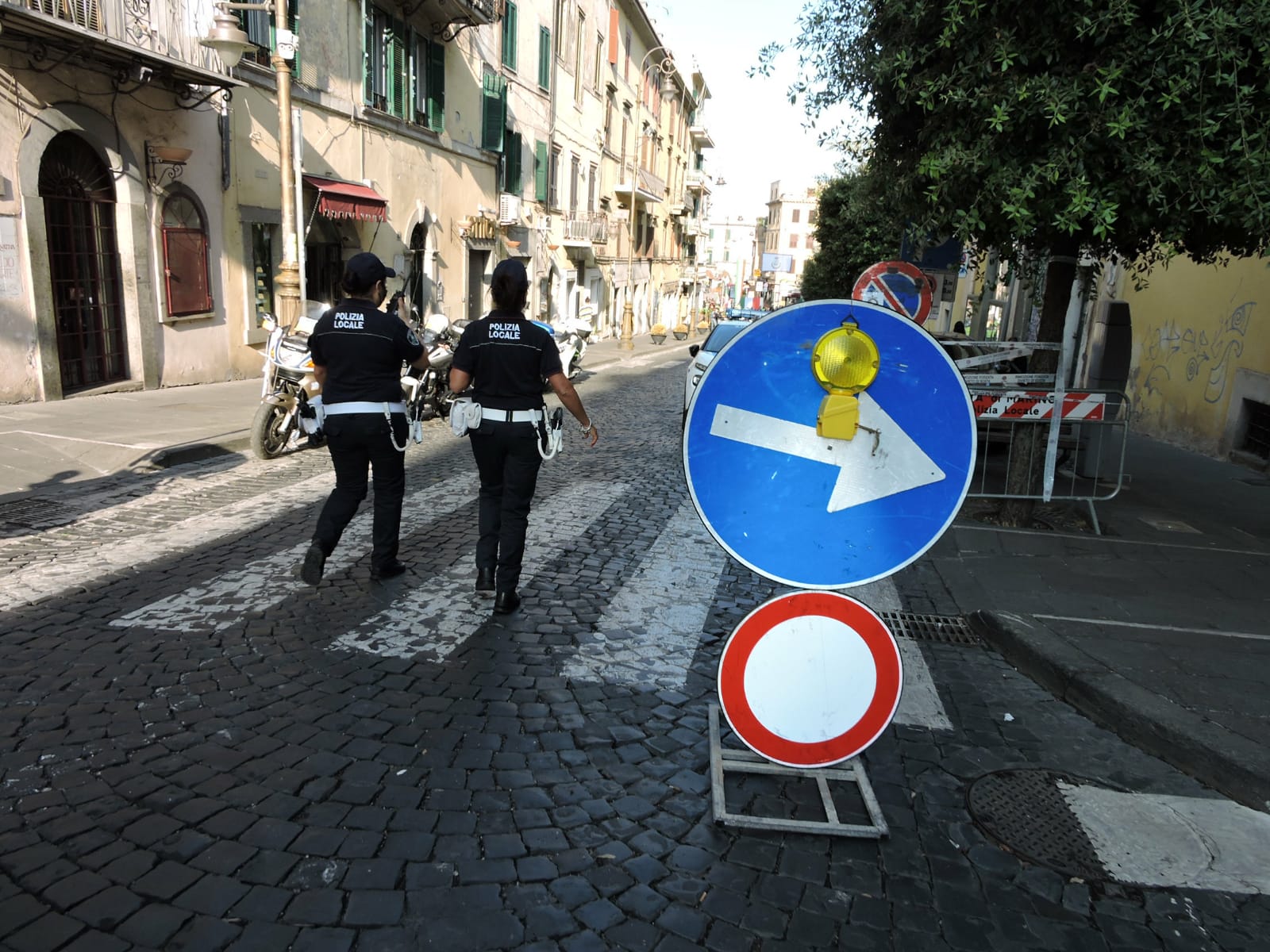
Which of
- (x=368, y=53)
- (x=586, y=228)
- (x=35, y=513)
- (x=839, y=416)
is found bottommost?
(x=35, y=513)

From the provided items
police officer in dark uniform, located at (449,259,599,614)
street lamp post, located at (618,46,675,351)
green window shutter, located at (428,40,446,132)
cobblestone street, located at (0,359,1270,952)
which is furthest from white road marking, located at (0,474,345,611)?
street lamp post, located at (618,46,675,351)

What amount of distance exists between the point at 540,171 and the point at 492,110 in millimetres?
4440

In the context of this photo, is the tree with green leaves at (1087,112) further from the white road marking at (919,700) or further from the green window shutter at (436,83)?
the green window shutter at (436,83)

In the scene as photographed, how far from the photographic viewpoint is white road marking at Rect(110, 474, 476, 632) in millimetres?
4309

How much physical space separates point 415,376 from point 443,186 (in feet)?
40.4

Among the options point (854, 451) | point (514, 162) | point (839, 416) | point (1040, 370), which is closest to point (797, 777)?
point (854, 451)

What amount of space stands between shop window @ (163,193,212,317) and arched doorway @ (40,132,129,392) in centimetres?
65

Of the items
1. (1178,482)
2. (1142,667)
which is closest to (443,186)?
(1178,482)

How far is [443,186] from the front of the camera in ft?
68.9

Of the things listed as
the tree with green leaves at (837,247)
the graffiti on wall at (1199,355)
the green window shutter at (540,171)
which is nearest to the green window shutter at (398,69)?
the green window shutter at (540,171)

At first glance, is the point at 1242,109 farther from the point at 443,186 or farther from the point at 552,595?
the point at 443,186

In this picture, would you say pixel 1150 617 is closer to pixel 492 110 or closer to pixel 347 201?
pixel 347 201

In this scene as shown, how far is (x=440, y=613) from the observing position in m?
4.61

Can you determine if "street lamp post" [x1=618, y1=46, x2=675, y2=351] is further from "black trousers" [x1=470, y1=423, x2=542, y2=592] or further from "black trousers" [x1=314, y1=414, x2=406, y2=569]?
"black trousers" [x1=470, y1=423, x2=542, y2=592]
